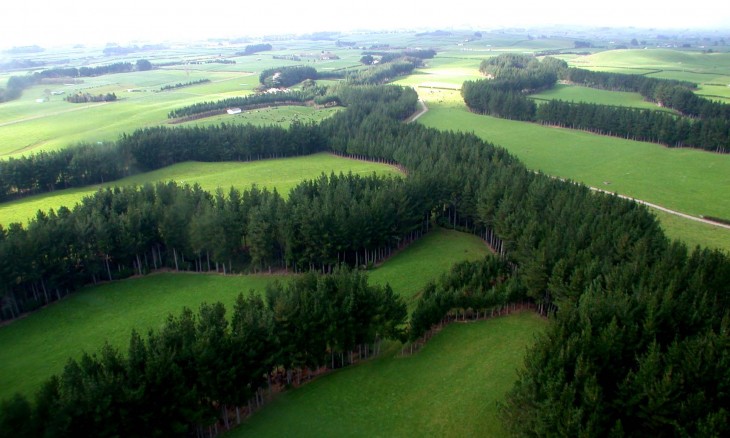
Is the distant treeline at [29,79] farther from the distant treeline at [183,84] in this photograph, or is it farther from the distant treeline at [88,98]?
the distant treeline at [183,84]

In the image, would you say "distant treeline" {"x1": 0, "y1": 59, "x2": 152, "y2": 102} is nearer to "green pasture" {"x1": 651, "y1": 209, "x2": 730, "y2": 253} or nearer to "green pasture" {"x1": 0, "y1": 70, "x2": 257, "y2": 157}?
"green pasture" {"x1": 0, "y1": 70, "x2": 257, "y2": 157}

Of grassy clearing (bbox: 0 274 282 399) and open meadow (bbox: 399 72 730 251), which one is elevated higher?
open meadow (bbox: 399 72 730 251)

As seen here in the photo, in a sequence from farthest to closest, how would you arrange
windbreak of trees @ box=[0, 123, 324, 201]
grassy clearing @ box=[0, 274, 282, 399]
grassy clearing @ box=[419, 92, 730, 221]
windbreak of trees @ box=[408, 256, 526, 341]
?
windbreak of trees @ box=[0, 123, 324, 201]
grassy clearing @ box=[419, 92, 730, 221]
grassy clearing @ box=[0, 274, 282, 399]
windbreak of trees @ box=[408, 256, 526, 341]

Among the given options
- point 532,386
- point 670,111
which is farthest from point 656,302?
point 670,111

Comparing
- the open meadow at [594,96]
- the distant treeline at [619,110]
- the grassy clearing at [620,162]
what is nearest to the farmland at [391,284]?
the grassy clearing at [620,162]

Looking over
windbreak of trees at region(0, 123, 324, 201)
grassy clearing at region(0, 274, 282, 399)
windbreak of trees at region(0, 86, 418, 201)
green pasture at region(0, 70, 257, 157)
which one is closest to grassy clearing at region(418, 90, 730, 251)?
windbreak of trees at region(0, 86, 418, 201)

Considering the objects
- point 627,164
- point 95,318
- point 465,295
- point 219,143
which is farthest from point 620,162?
point 95,318

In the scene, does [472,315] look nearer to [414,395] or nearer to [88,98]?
[414,395]
